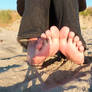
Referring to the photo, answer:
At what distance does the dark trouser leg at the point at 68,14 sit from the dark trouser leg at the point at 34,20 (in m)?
0.08

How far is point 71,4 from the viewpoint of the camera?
Result: 4.56ft

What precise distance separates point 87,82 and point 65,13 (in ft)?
1.72

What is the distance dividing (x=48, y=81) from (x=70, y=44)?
26 cm

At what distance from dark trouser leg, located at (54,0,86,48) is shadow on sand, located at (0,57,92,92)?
9.7 inches

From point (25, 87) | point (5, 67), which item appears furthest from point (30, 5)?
point (25, 87)

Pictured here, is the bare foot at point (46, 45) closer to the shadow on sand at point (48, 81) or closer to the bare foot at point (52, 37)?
the bare foot at point (52, 37)

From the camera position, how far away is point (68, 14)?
4.46ft

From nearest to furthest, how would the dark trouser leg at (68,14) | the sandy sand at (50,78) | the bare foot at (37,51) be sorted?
the sandy sand at (50,78), the bare foot at (37,51), the dark trouser leg at (68,14)

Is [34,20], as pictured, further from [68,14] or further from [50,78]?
[50,78]

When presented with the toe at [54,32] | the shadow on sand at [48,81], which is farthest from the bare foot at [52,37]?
the shadow on sand at [48,81]

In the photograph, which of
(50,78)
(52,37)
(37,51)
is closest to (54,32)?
(52,37)

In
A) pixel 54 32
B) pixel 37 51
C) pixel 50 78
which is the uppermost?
pixel 54 32

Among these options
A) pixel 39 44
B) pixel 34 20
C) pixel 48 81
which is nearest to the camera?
pixel 48 81

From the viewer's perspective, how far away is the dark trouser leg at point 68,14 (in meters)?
1.35
